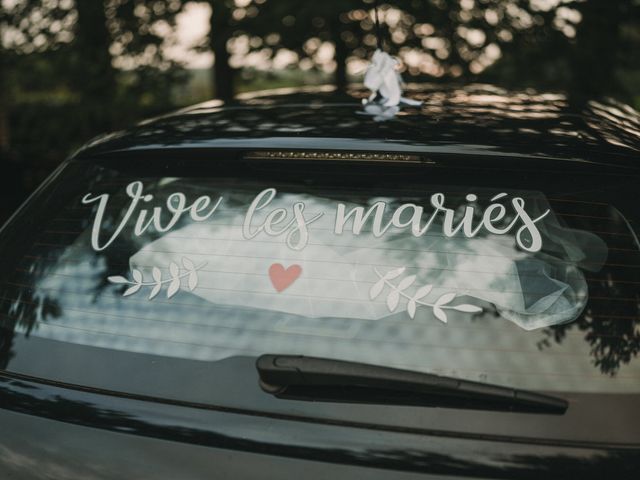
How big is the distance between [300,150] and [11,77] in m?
7.50

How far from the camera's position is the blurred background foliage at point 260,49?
20.9 ft

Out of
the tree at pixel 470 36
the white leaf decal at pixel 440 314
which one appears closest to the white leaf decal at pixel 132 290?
the white leaf decal at pixel 440 314

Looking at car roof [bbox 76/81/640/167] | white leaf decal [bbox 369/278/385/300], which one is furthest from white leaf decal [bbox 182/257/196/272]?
white leaf decal [bbox 369/278/385/300]

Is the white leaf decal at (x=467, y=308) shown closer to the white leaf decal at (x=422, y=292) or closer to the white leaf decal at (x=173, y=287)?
the white leaf decal at (x=422, y=292)

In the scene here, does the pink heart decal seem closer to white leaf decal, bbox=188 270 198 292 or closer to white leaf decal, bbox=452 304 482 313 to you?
white leaf decal, bbox=188 270 198 292

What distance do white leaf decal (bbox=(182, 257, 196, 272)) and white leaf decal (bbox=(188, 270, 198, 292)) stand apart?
1 centimetres

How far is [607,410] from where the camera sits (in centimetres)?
147

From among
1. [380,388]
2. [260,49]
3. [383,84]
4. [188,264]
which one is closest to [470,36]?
[260,49]

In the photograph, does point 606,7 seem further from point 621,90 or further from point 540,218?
point 540,218

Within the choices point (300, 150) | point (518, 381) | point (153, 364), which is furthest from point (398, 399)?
point (300, 150)

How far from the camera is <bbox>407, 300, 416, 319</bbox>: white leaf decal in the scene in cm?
162

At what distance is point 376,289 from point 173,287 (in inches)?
18.3

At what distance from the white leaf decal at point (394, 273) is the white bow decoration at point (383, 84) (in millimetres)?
850

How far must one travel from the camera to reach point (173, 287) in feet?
5.85
